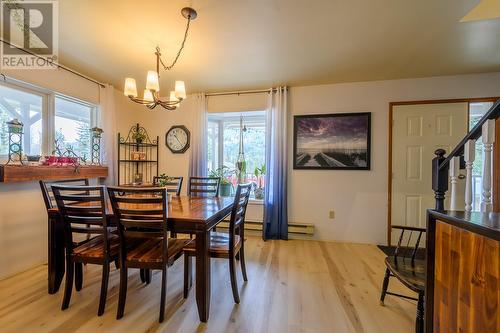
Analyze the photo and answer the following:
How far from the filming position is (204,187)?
3.03m

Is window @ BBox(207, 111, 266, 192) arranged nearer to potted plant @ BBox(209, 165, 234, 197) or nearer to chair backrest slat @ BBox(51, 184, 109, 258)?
potted plant @ BBox(209, 165, 234, 197)

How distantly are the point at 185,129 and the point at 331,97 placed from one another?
8.21 feet

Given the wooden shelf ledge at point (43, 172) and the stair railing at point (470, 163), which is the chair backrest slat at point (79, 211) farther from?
the stair railing at point (470, 163)

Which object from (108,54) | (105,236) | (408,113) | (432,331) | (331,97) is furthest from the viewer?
(331,97)

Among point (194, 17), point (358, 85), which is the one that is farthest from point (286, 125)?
point (194, 17)

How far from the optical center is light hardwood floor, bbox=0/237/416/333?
62.2 inches

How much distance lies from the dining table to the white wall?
188cm

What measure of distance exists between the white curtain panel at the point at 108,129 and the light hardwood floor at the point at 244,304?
1492mm

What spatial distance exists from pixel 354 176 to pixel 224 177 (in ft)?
7.06

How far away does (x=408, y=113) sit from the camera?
3.21 m

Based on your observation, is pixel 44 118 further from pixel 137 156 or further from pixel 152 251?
pixel 152 251

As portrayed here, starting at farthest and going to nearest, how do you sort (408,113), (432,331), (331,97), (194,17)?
(331,97), (408,113), (194,17), (432,331)

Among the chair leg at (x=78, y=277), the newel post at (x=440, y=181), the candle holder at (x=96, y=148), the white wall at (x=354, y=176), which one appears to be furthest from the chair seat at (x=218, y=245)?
the candle holder at (x=96, y=148)

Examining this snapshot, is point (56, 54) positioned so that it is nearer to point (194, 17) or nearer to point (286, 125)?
point (194, 17)
